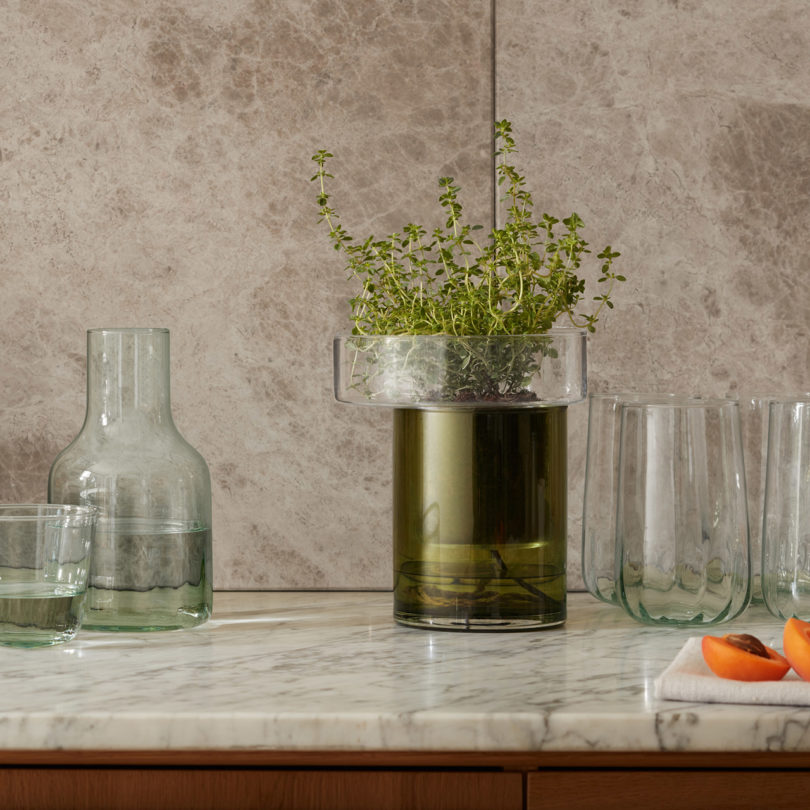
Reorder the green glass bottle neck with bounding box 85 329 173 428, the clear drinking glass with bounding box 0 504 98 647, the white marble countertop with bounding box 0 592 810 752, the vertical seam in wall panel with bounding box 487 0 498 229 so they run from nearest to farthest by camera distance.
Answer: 1. the white marble countertop with bounding box 0 592 810 752
2. the clear drinking glass with bounding box 0 504 98 647
3. the green glass bottle neck with bounding box 85 329 173 428
4. the vertical seam in wall panel with bounding box 487 0 498 229

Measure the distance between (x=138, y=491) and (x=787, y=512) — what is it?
674 mm

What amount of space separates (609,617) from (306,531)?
0.41m

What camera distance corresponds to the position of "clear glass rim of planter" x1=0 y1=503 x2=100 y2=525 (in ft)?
3.50

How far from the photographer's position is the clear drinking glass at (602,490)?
1229 mm

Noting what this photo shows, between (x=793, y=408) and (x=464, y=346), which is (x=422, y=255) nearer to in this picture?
(x=464, y=346)

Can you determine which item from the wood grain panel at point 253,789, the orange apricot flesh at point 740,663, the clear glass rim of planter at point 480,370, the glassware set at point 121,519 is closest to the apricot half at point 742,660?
the orange apricot flesh at point 740,663

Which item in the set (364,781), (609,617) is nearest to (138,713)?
(364,781)

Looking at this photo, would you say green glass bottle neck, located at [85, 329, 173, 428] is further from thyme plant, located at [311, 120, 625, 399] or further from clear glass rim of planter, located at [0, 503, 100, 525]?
thyme plant, located at [311, 120, 625, 399]

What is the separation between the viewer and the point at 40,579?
1.06 m

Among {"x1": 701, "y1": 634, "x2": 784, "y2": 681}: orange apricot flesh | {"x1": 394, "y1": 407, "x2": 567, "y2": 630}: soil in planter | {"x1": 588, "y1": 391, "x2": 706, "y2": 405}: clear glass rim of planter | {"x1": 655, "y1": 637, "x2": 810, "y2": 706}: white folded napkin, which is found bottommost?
{"x1": 655, "y1": 637, "x2": 810, "y2": 706}: white folded napkin

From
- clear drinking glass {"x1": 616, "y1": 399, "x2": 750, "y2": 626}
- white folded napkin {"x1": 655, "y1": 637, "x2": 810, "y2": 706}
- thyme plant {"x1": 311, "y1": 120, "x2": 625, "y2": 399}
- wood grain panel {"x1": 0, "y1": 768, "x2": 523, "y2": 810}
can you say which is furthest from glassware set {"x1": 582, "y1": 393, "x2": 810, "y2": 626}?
wood grain panel {"x1": 0, "y1": 768, "x2": 523, "y2": 810}

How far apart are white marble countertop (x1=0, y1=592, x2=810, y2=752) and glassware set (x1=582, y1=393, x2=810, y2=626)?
40mm

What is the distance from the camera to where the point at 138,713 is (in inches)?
32.5

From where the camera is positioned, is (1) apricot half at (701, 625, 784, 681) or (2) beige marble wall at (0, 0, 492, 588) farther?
(2) beige marble wall at (0, 0, 492, 588)
